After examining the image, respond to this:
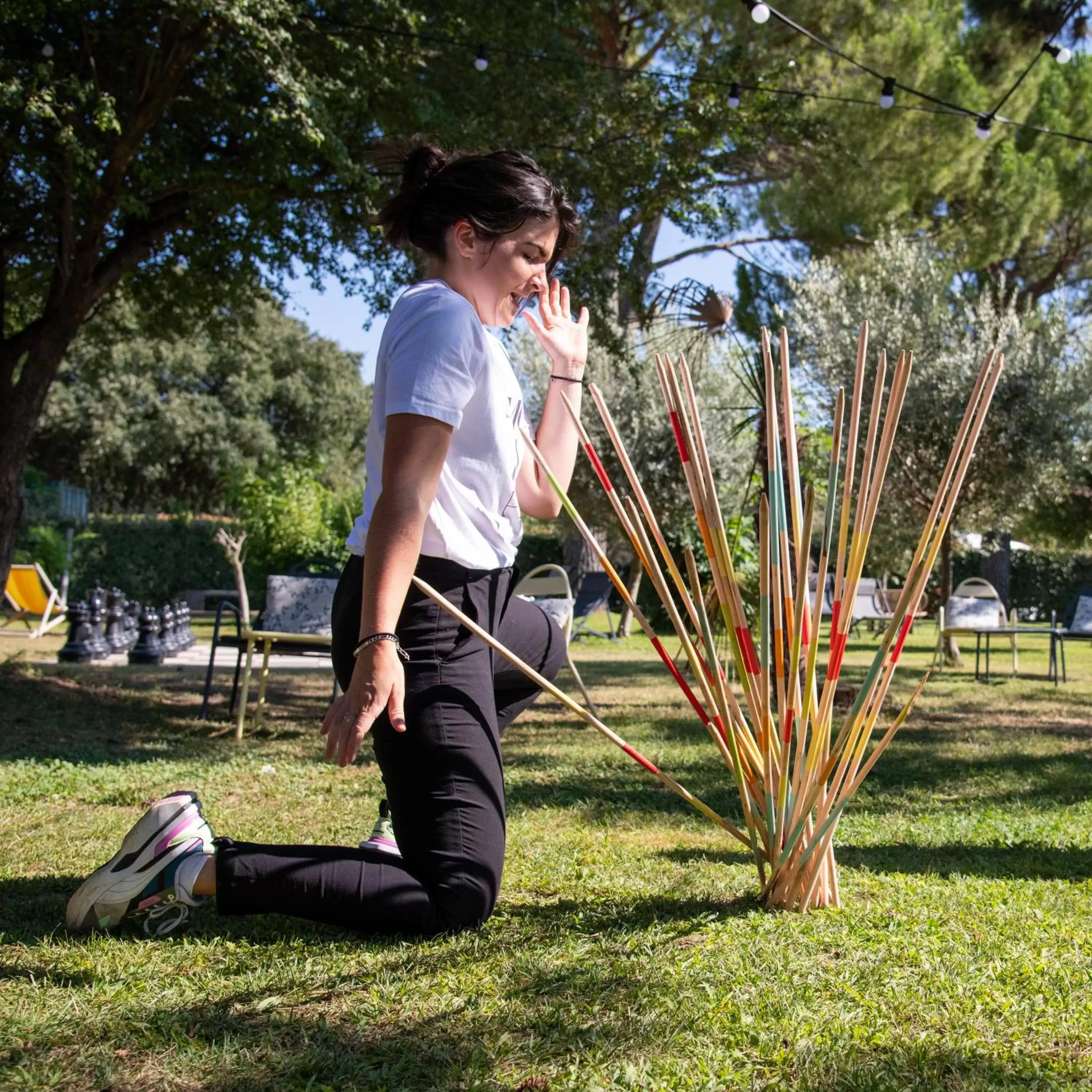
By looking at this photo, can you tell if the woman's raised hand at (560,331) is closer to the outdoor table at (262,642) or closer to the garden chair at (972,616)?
the outdoor table at (262,642)

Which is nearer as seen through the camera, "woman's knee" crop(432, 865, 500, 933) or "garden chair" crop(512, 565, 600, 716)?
"woman's knee" crop(432, 865, 500, 933)

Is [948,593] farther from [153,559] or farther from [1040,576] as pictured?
[153,559]

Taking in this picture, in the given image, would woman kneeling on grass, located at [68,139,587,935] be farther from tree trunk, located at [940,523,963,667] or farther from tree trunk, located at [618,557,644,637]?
tree trunk, located at [618,557,644,637]

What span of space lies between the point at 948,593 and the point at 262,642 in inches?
320

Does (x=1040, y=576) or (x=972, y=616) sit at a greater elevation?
(x=1040, y=576)

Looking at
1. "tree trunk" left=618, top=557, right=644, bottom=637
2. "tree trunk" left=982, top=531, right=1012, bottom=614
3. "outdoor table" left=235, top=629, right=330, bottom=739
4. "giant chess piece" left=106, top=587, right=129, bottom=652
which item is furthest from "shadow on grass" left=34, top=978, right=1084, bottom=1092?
"tree trunk" left=982, top=531, right=1012, bottom=614

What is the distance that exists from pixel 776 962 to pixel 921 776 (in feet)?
9.96

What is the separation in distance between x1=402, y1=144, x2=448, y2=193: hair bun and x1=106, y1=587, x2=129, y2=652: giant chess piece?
875 centimetres

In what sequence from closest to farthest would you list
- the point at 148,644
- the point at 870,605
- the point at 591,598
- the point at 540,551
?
the point at 148,644, the point at 591,598, the point at 870,605, the point at 540,551

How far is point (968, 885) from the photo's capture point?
110 inches

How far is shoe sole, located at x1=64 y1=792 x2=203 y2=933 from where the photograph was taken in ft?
7.31

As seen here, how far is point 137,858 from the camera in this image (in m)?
2.24

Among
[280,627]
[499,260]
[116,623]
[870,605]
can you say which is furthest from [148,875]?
[870,605]

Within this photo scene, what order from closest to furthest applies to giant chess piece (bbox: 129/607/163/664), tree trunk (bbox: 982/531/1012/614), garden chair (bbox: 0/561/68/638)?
giant chess piece (bbox: 129/607/163/664), garden chair (bbox: 0/561/68/638), tree trunk (bbox: 982/531/1012/614)
